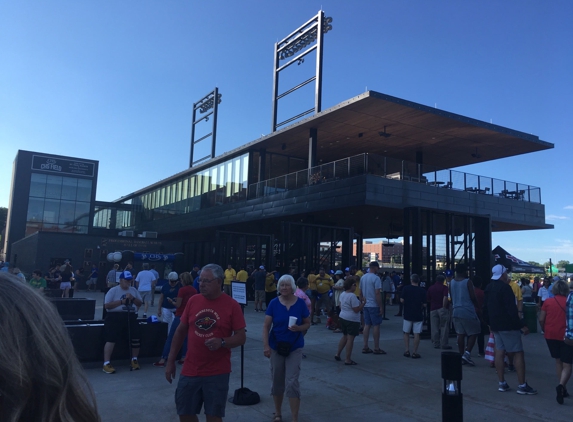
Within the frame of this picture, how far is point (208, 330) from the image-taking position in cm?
419

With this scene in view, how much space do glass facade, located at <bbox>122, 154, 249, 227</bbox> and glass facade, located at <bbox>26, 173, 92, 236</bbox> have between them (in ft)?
18.3

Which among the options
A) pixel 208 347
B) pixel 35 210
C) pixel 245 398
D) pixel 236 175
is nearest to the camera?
pixel 208 347

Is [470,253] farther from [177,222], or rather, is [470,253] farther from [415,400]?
[177,222]

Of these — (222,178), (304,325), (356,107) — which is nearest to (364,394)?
(304,325)

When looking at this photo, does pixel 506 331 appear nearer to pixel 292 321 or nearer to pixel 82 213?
pixel 292 321

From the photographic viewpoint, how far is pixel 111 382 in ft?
23.7

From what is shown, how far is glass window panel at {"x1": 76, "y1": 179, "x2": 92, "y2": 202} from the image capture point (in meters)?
44.5

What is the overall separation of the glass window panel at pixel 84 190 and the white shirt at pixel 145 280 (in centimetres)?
3290

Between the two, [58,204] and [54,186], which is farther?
[54,186]

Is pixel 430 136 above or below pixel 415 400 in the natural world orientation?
above

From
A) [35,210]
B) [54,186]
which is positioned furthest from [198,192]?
[35,210]

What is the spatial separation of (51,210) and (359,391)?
4382cm

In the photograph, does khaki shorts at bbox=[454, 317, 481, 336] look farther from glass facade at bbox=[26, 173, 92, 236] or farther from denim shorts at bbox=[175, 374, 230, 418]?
glass facade at bbox=[26, 173, 92, 236]

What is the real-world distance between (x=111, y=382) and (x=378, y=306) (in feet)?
18.4
